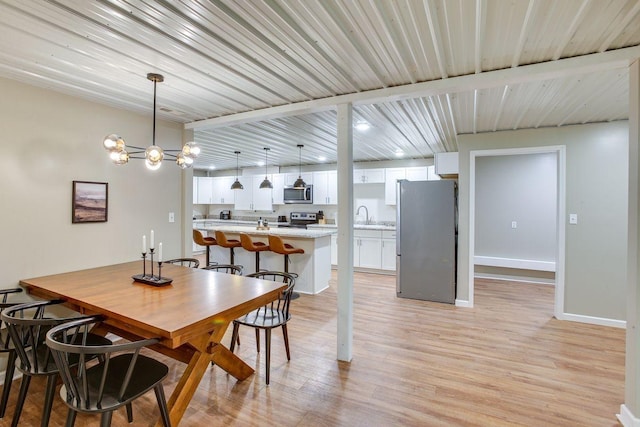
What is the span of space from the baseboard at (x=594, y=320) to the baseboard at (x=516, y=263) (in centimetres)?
178

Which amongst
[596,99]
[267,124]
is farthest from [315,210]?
[596,99]

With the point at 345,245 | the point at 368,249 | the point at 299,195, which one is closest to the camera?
the point at 345,245

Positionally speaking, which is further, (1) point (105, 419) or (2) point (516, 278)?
(2) point (516, 278)

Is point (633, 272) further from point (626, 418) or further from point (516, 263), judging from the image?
point (516, 263)

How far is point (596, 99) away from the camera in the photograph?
2.92 m

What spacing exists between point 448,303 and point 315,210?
409cm

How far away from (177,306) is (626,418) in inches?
113

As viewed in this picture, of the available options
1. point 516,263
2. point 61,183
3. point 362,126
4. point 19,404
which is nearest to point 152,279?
point 19,404

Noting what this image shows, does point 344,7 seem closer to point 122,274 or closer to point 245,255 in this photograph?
point 122,274

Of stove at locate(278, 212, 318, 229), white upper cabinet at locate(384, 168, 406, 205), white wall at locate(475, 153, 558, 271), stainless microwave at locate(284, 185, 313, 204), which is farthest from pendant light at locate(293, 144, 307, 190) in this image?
white wall at locate(475, 153, 558, 271)

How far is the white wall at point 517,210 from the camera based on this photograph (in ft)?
18.1

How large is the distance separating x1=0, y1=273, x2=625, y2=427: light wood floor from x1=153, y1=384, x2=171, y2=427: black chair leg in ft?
0.98

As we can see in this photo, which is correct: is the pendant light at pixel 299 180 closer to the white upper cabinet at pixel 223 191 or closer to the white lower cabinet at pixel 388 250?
the white lower cabinet at pixel 388 250

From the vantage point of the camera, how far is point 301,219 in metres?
7.66
